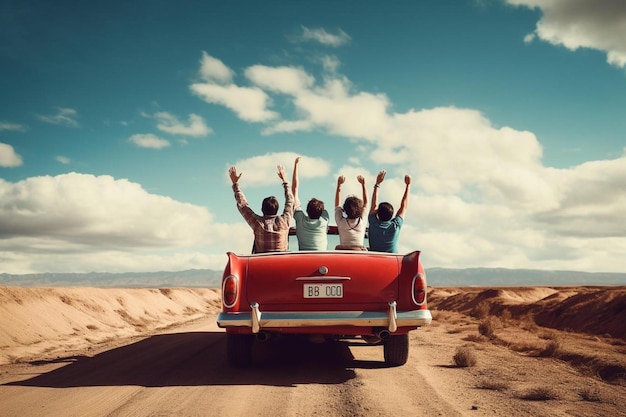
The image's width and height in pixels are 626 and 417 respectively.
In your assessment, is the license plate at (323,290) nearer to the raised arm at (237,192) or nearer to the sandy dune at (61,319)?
the raised arm at (237,192)

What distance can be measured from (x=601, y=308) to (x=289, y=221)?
17.2 meters

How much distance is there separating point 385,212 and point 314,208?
0.97m

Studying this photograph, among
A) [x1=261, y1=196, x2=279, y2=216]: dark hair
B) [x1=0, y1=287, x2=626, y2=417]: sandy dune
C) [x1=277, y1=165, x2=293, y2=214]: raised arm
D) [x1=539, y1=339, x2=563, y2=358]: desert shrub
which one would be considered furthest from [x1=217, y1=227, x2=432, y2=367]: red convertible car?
[x1=539, y1=339, x2=563, y2=358]: desert shrub

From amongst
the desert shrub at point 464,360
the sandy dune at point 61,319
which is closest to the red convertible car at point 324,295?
the desert shrub at point 464,360

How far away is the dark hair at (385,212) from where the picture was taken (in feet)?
20.2

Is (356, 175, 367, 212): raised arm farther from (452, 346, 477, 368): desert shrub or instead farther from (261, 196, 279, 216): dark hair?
(452, 346, 477, 368): desert shrub

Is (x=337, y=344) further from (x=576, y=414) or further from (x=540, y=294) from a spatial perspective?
(x=540, y=294)

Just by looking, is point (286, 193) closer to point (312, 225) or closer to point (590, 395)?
point (312, 225)

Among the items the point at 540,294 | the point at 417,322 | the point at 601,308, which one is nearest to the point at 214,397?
the point at 417,322

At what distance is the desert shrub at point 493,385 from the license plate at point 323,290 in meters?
1.87

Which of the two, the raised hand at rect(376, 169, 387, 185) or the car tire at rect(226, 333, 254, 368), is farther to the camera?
the raised hand at rect(376, 169, 387, 185)

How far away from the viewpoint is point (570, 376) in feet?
19.3

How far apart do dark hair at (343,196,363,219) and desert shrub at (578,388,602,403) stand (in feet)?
10.1

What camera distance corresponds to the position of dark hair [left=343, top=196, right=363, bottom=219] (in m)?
5.99
